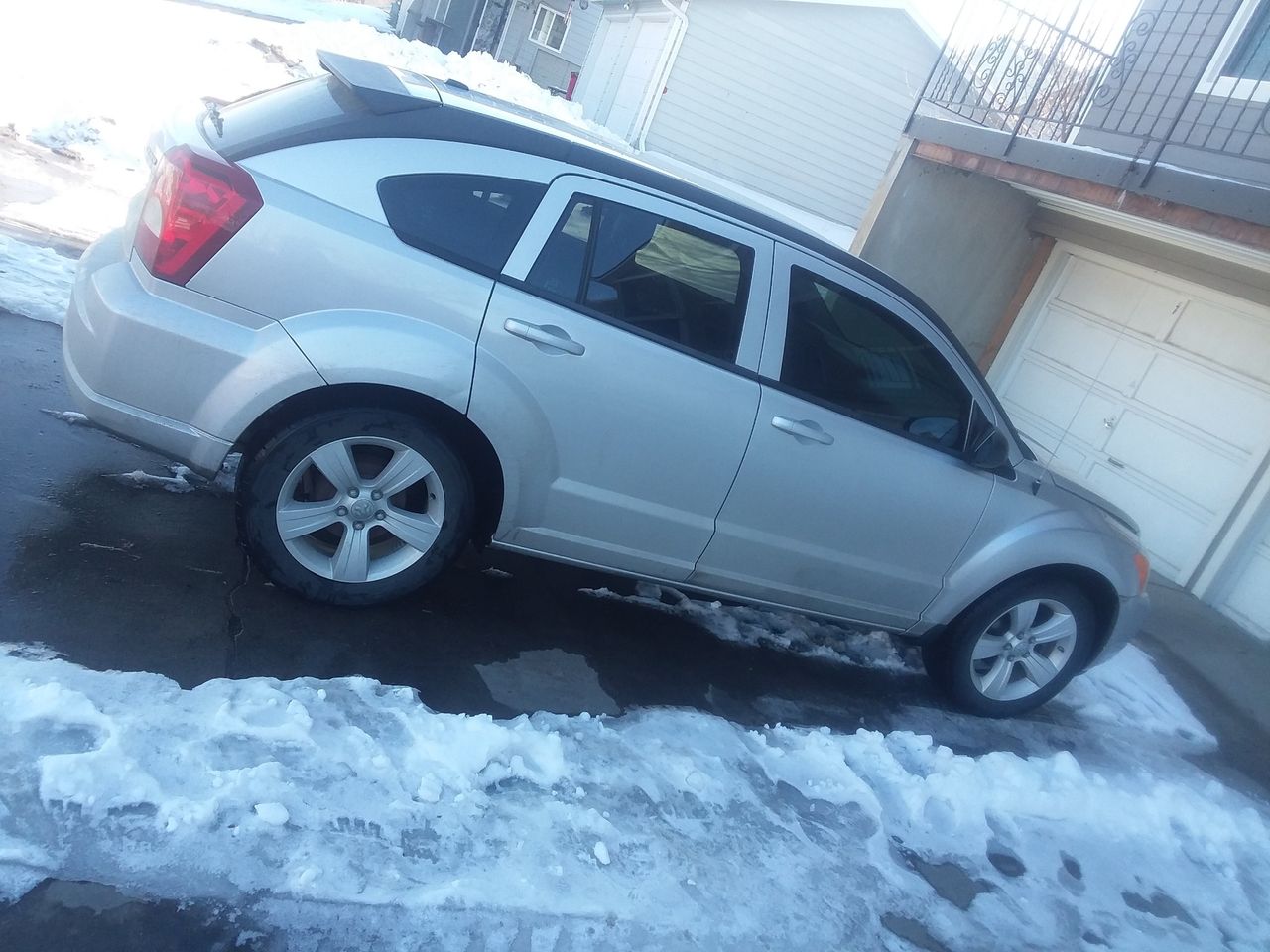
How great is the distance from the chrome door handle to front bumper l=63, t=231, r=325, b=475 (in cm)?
69

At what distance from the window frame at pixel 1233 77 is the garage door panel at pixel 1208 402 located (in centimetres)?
Answer: 212

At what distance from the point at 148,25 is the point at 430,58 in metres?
8.11

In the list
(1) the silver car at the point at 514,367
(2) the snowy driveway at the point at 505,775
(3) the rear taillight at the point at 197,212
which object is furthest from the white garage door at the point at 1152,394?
(3) the rear taillight at the point at 197,212

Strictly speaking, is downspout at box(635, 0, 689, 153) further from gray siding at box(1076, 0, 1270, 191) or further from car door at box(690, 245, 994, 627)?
car door at box(690, 245, 994, 627)

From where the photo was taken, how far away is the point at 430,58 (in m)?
26.4

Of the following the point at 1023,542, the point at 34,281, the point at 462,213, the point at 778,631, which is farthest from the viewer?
the point at 34,281

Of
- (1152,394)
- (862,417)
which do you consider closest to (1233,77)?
(1152,394)

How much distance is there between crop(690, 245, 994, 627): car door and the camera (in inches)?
164

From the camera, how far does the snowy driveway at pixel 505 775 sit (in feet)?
9.09

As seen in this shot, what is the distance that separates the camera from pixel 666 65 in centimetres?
1892

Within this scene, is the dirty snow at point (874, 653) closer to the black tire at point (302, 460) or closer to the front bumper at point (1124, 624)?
the front bumper at point (1124, 624)

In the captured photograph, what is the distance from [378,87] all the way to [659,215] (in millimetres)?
1123

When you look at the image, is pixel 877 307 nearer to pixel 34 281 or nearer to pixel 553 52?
pixel 34 281

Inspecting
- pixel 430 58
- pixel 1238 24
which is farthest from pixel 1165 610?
pixel 430 58
